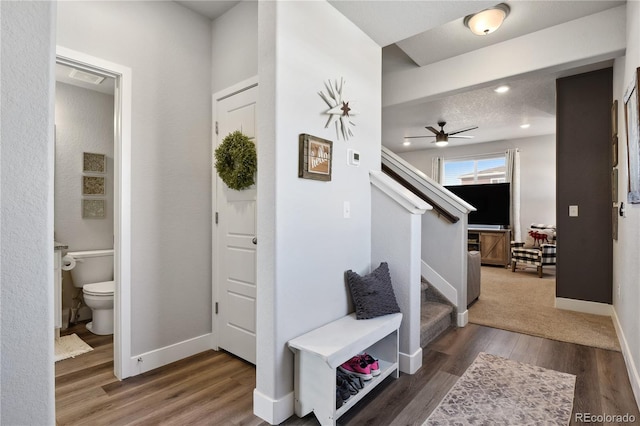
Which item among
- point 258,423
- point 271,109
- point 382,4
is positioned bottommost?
point 258,423

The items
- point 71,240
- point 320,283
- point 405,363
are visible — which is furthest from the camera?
point 71,240

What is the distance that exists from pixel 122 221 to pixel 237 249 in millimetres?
823

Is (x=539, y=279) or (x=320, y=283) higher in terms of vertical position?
(x=320, y=283)

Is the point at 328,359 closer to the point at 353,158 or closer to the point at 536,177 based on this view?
the point at 353,158

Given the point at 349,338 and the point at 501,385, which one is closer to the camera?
the point at 349,338

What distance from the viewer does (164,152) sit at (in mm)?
2584

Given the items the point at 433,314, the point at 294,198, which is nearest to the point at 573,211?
the point at 433,314

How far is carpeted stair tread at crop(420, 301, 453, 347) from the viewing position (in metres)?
2.89

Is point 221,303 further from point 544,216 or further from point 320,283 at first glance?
point 544,216

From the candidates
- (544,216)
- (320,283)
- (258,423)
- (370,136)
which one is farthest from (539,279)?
(258,423)

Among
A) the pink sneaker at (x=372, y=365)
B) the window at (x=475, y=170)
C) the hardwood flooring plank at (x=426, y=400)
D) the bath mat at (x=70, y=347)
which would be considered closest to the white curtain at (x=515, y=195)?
the window at (x=475, y=170)

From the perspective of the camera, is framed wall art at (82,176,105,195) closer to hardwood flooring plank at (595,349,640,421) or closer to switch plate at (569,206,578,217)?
hardwood flooring plank at (595,349,640,421)

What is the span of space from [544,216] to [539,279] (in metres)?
1.94

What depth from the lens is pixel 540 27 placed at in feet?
9.75
